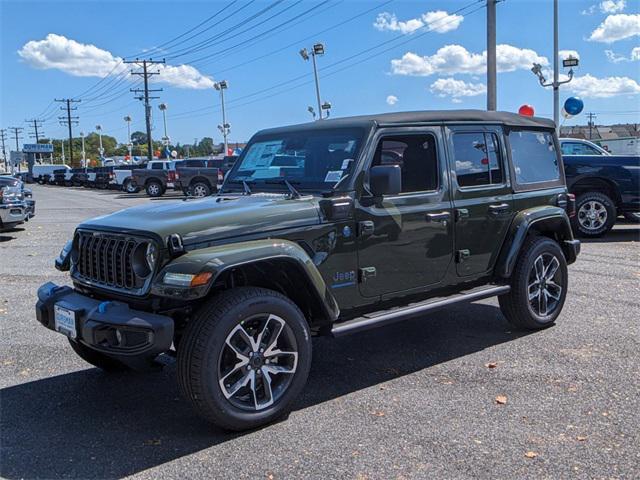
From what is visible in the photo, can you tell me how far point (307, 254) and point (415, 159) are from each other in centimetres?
141

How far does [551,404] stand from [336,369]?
5.26ft

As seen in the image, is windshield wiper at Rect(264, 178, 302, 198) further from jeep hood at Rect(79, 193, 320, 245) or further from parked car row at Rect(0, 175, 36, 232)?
parked car row at Rect(0, 175, 36, 232)

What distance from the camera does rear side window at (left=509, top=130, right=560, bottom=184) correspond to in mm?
5680

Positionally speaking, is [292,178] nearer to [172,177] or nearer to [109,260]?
[109,260]

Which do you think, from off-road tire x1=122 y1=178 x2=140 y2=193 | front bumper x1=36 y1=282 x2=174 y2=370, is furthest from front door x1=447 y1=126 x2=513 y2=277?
off-road tire x1=122 y1=178 x2=140 y2=193

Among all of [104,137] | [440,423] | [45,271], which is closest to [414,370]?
[440,423]

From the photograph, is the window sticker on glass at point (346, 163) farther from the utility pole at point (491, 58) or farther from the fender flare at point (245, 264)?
the utility pole at point (491, 58)

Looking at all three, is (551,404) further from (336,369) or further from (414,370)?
(336,369)

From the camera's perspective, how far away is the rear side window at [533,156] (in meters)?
5.68

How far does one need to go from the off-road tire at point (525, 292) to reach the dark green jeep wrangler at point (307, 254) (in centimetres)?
1

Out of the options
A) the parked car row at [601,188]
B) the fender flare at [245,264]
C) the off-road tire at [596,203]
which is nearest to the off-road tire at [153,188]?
the parked car row at [601,188]

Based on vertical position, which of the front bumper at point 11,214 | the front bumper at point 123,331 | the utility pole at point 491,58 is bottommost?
the front bumper at point 123,331

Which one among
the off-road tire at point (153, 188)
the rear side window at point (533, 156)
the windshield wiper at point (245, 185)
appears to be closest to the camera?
the windshield wiper at point (245, 185)

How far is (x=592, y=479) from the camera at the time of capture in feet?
10.3
